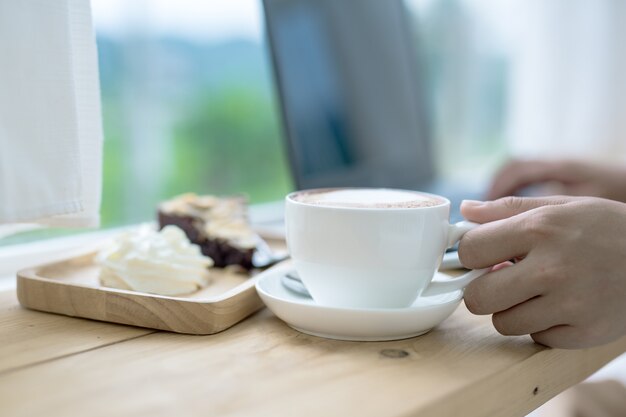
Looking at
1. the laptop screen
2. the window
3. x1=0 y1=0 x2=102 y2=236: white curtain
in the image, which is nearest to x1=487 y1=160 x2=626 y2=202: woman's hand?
Answer: the laptop screen

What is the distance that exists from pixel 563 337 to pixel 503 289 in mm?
62

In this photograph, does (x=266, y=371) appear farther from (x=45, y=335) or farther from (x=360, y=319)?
(x=45, y=335)

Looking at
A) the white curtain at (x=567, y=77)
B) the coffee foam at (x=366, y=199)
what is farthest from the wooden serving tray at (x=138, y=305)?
the white curtain at (x=567, y=77)

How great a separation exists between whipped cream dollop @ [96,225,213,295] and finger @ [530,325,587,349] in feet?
1.08

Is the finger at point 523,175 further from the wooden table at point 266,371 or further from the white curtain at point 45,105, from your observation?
the white curtain at point 45,105

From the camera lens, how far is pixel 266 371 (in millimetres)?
483

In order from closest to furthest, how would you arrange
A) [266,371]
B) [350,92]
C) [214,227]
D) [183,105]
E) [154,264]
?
1. [266,371]
2. [154,264]
3. [214,227]
4. [350,92]
5. [183,105]

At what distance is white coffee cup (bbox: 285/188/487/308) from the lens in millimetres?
517

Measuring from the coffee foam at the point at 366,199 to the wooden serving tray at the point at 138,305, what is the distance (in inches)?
4.1

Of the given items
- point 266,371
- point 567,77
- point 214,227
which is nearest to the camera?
point 266,371

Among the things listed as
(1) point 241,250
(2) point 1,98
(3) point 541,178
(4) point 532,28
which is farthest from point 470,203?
(4) point 532,28

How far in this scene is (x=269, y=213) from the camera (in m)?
1.25

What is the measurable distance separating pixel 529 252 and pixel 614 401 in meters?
0.59

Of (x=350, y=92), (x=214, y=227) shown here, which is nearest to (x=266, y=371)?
(x=214, y=227)
